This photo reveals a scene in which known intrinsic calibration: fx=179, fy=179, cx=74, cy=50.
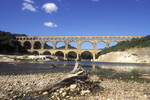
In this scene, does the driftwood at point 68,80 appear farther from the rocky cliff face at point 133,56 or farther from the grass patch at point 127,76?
the rocky cliff face at point 133,56

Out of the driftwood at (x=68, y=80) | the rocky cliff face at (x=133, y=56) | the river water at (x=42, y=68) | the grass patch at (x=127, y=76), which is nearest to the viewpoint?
the driftwood at (x=68, y=80)

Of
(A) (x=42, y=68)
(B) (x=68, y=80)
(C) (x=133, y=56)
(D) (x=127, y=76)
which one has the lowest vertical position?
(D) (x=127, y=76)

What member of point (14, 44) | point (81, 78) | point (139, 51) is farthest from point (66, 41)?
point (81, 78)

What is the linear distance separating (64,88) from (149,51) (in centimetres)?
5386

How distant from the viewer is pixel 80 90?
26.2 ft

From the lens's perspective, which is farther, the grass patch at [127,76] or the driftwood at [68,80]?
the grass patch at [127,76]

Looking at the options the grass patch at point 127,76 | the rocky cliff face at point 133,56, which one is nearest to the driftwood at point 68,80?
the grass patch at point 127,76

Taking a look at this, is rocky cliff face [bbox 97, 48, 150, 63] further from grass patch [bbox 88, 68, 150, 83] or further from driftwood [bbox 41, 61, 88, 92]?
driftwood [bbox 41, 61, 88, 92]

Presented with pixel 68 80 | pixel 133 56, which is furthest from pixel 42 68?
pixel 133 56

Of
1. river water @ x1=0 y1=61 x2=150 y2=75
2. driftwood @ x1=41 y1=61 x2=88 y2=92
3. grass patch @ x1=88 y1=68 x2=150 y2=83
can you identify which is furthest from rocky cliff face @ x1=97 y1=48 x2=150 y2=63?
driftwood @ x1=41 y1=61 x2=88 y2=92

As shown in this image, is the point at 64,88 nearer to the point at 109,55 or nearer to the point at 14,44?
the point at 109,55

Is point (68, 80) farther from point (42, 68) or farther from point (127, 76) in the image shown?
point (42, 68)

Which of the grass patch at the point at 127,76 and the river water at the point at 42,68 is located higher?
the river water at the point at 42,68

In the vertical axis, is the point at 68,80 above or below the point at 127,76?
above
